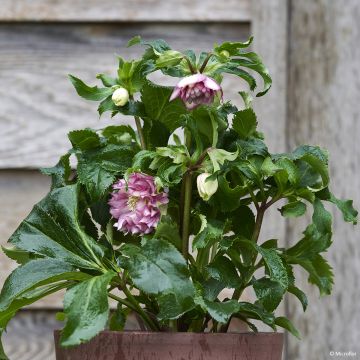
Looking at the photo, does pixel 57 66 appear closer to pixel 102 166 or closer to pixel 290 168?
pixel 102 166

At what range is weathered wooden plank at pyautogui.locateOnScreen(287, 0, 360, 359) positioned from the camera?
149 cm

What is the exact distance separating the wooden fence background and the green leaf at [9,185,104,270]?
0.50 metres

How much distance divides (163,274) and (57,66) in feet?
2.41

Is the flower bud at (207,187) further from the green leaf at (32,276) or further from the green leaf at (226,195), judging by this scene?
the green leaf at (32,276)

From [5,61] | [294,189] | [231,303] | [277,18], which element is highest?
[277,18]

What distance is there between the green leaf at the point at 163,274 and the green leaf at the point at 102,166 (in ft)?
0.35

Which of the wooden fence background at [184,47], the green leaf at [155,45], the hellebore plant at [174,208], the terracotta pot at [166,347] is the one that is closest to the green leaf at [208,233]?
the hellebore plant at [174,208]

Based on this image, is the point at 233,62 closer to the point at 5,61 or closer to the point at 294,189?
the point at 294,189

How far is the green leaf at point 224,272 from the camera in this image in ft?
3.15

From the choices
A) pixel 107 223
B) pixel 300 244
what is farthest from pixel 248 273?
pixel 107 223

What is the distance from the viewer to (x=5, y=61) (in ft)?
4.92

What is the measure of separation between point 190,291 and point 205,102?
23 cm

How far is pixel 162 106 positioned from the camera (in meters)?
1.04

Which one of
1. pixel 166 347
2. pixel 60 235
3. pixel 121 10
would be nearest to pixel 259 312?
pixel 166 347
